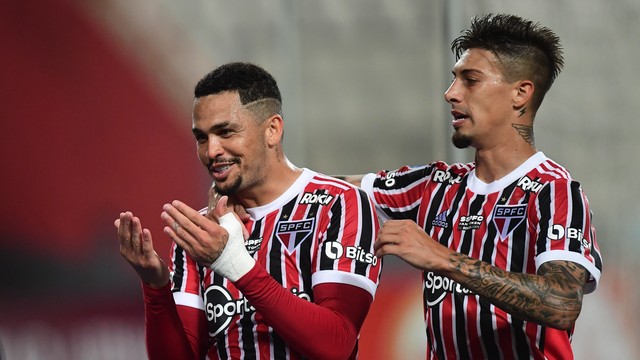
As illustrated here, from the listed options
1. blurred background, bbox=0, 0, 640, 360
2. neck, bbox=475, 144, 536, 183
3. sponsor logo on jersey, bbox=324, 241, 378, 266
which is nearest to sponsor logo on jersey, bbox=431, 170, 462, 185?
neck, bbox=475, 144, 536, 183

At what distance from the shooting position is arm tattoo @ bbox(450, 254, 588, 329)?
2.45 meters

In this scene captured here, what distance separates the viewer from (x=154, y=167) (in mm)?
4816

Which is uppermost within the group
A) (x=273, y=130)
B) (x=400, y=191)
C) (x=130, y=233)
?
(x=273, y=130)

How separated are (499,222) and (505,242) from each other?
2.8 inches

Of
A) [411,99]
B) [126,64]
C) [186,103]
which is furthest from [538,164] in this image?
[126,64]

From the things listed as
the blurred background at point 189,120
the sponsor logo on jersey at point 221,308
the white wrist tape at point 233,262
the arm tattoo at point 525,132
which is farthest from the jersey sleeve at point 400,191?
the blurred background at point 189,120

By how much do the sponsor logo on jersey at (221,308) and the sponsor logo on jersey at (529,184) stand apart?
951 mm

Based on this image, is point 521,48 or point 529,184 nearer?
point 529,184

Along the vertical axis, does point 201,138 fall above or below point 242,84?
below

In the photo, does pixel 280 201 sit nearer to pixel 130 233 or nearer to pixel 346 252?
pixel 346 252

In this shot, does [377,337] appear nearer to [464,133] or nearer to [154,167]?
[154,167]

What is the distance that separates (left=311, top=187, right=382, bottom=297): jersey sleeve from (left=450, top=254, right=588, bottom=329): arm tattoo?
1.01 ft

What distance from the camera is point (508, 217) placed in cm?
282

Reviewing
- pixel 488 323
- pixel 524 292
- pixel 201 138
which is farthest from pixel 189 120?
pixel 524 292
